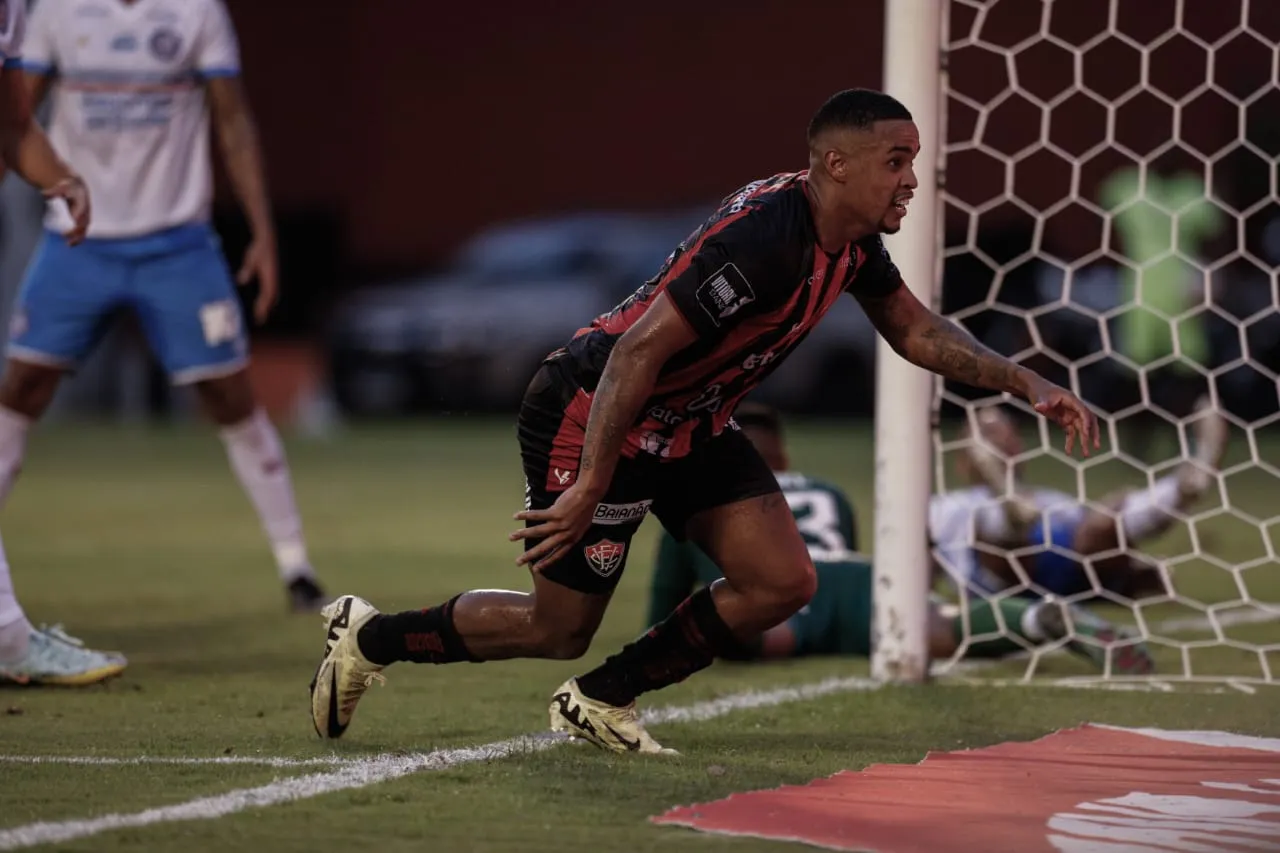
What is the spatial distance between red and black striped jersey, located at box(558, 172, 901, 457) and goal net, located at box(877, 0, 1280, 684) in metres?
1.33

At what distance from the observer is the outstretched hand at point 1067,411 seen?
14.6ft

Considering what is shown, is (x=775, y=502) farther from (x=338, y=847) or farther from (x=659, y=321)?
(x=338, y=847)

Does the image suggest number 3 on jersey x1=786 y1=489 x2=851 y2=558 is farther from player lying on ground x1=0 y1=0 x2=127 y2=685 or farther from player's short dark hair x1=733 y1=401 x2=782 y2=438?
player lying on ground x1=0 y1=0 x2=127 y2=685

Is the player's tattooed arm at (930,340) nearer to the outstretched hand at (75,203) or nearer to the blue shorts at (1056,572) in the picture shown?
the outstretched hand at (75,203)

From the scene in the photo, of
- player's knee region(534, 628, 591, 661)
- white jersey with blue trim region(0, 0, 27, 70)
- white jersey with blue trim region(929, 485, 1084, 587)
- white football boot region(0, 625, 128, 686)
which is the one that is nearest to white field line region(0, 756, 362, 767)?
player's knee region(534, 628, 591, 661)

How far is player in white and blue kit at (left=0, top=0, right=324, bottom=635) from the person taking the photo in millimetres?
6965

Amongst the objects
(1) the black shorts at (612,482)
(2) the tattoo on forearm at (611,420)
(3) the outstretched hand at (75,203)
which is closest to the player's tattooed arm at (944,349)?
(1) the black shorts at (612,482)

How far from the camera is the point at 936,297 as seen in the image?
19.3 ft

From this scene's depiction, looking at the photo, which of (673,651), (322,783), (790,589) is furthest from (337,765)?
(790,589)

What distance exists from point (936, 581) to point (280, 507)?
276 cm

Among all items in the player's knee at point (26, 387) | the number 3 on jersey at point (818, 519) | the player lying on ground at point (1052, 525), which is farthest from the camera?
the player lying on ground at point (1052, 525)

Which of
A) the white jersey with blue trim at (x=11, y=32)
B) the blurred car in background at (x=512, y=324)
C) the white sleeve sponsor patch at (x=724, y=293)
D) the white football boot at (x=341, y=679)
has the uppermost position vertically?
the white jersey with blue trim at (x=11, y=32)

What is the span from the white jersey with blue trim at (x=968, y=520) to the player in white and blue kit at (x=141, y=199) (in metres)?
2.67

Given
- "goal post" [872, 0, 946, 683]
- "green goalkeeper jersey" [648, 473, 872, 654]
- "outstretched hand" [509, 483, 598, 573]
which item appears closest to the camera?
"outstretched hand" [509, 483, 598, 573]
